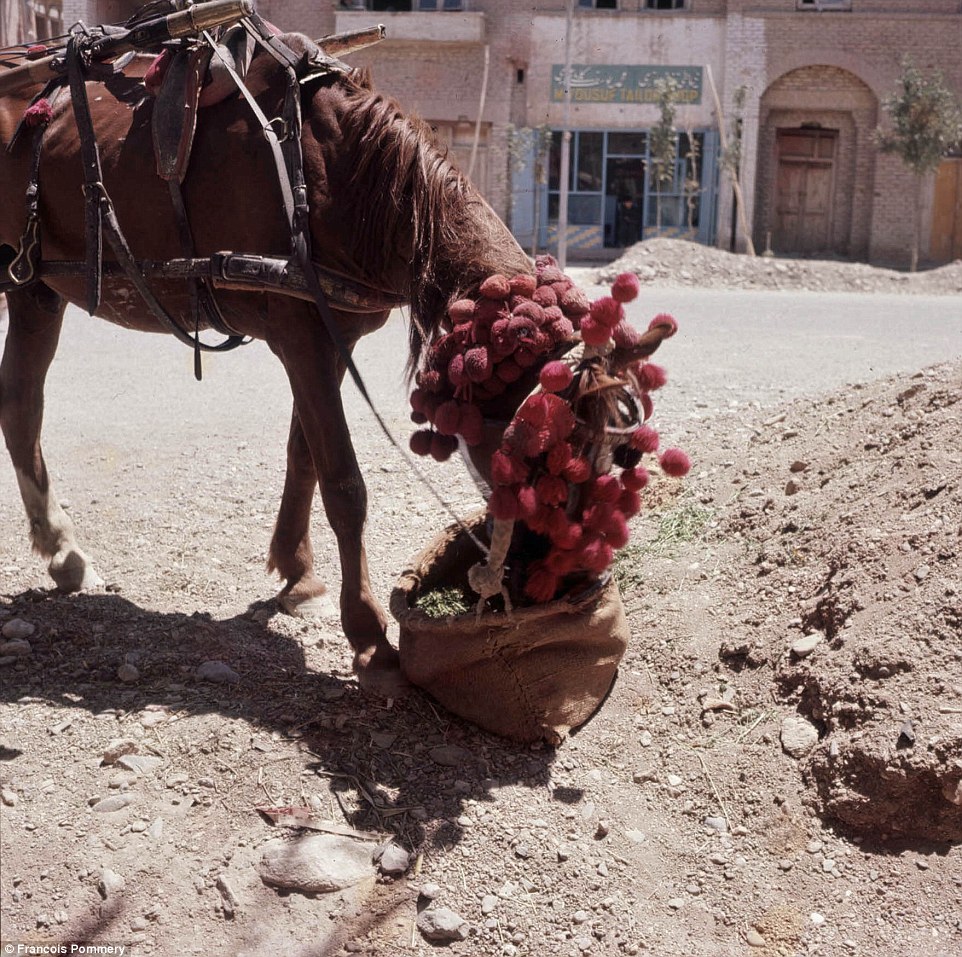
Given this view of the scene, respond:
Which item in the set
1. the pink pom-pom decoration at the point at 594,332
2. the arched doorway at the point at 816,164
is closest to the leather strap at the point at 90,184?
the pink pom-pom decoration at the point at 594,332

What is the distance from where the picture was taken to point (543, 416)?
267 centimetres

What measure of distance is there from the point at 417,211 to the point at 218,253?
650mm

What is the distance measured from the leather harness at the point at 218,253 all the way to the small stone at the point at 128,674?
0.96 meters

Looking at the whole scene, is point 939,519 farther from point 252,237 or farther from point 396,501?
point 396,501

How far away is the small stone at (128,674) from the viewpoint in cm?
355

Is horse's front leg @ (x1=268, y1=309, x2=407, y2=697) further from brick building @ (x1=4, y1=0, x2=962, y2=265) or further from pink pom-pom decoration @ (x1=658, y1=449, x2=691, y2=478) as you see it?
brick building @ (x1=4, y1=0, x2=962, y2=265)

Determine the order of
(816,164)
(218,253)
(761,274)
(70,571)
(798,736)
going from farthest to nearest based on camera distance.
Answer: (816,164)
(761,274)
(70,571)
(218,253)
(798,736)

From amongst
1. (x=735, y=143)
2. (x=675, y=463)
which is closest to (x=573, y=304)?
(x=675, y=463)

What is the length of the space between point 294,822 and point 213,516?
251 centimetres

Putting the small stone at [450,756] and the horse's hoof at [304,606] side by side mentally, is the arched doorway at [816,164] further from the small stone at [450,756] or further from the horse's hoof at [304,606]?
the small stone at [450,756]

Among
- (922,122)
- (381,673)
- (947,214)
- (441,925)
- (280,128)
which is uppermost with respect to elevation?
(922,122)

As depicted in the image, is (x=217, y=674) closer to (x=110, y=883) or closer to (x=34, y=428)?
(x=110, y=883)

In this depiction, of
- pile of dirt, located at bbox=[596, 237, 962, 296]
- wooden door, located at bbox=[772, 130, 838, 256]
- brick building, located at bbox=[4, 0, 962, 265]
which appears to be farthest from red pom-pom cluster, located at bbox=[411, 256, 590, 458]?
wooden door, located at bbox=[772, 130, 838, 256]

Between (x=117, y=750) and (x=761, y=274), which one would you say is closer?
(x=117, y=750)
